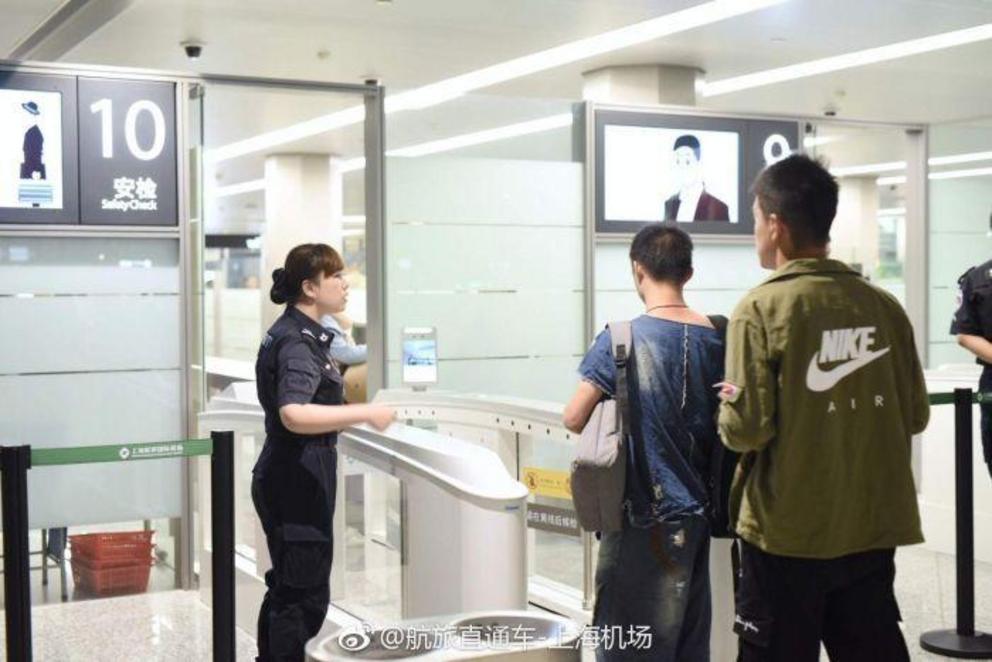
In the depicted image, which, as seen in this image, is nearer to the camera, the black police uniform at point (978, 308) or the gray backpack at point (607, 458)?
the gray backpack at point (607, 458)

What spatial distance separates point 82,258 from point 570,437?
272 cm

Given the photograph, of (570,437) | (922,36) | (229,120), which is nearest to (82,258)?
(570,437)

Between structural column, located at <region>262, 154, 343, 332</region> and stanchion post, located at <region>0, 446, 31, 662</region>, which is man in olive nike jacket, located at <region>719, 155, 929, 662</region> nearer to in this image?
stanchion post, located at <region>0, 446, 31, 662</region>

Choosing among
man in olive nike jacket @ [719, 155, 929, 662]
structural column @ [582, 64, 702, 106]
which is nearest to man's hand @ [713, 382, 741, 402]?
man in olive nike jacket @ [719, 155, 929, 662]

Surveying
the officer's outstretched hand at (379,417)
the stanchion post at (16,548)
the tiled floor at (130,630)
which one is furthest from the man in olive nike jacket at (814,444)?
the tiled floor at (130,630)

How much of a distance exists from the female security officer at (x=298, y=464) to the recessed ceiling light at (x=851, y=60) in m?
5.84

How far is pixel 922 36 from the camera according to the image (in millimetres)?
8328

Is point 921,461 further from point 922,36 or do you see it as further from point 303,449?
point 303,449

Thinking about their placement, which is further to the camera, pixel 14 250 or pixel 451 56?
pixel 451 56

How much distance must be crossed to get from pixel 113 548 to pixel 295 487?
101 inches

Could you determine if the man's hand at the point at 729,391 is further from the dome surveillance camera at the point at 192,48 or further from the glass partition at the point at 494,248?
the dome surveillance camera at the point at 192,48

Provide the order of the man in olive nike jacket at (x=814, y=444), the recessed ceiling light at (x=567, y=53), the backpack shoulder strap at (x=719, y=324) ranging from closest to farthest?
the man in olive nike jacket at (x=814, y=444) < the backpack shoulder strap at (x=719, y=324) < the recessed ceiling light at (x=567, y=53)

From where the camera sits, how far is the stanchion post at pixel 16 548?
3422 mm

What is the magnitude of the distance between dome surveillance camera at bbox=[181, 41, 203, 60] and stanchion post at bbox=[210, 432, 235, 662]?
5.25m
